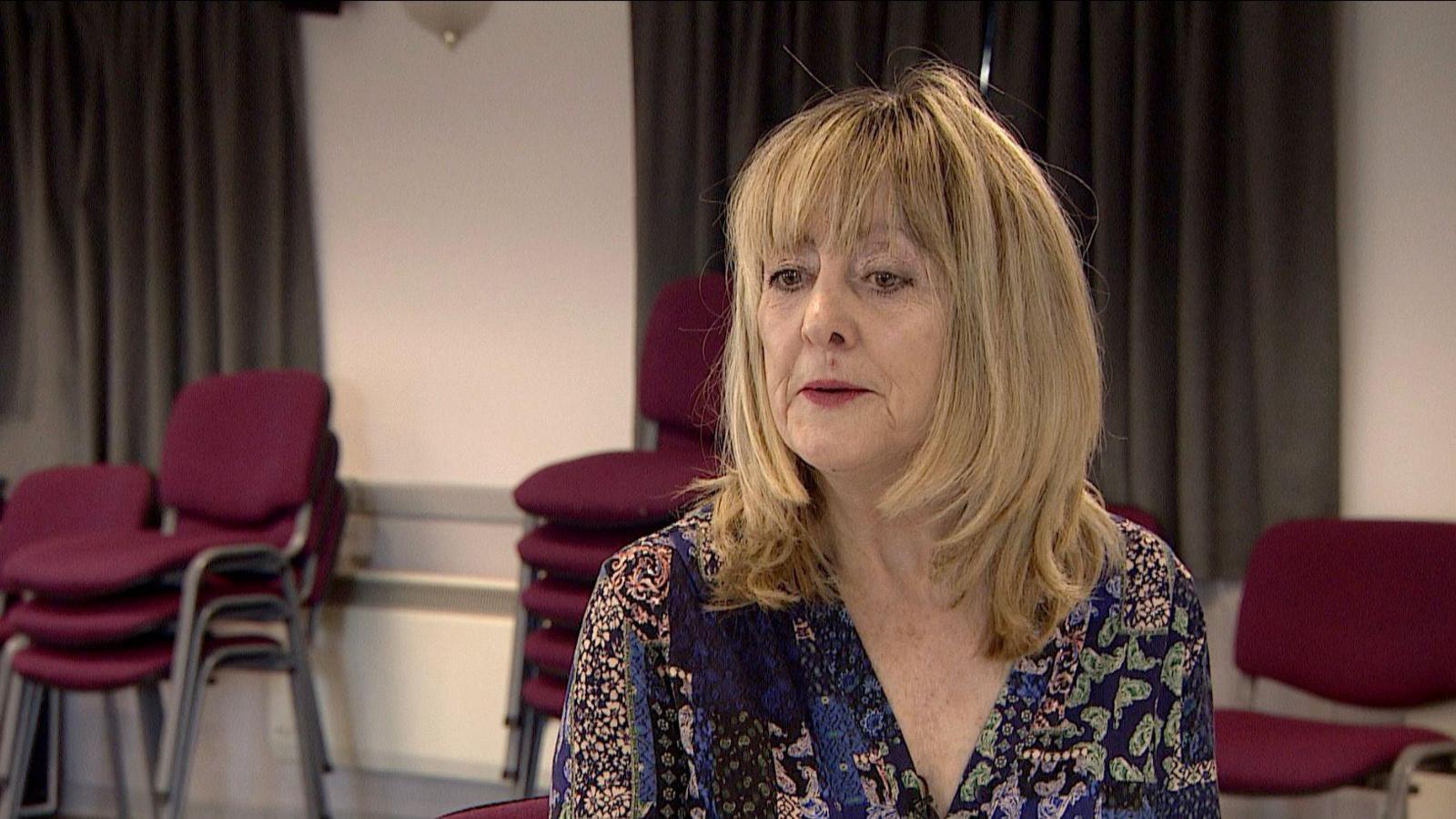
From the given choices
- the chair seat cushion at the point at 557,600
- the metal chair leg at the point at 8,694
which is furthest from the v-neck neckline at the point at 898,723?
the metal chair leg at the point at 8,694

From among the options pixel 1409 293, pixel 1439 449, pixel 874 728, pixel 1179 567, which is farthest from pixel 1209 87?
pixel 874 728

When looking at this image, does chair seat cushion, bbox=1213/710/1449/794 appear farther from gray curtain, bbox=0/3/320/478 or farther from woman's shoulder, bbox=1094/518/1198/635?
gray curtain, bbox=0/3/320/478

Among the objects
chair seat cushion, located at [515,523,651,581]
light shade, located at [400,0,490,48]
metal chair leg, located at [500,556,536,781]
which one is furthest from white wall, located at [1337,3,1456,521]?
light shade, located at [400,0,490,48]

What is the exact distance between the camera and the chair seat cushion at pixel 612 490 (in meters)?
3.18

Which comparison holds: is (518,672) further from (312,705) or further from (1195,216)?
(1195,216)

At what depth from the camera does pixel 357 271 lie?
452cm

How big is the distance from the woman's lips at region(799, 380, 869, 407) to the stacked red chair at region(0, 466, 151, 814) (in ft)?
10.8

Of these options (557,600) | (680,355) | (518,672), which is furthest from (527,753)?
(680,355)

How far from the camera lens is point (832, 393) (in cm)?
142

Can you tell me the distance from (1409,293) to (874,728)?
100 inches

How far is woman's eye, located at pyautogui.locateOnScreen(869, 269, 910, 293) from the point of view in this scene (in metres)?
1.42

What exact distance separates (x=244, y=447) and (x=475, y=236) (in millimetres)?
844

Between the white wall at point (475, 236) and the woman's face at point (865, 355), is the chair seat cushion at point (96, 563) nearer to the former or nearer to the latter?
the white wall at point (475, 236)

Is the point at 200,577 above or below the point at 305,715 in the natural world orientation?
above
